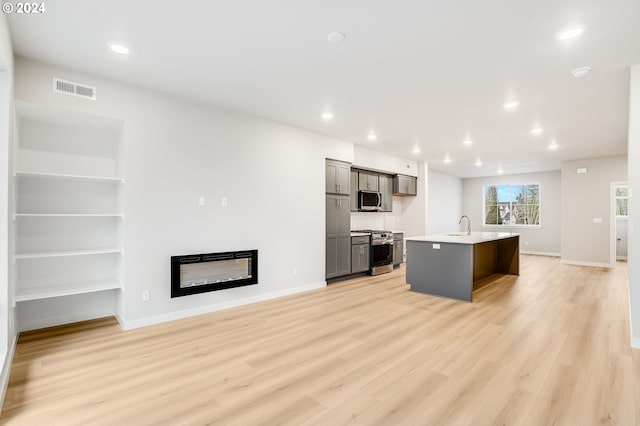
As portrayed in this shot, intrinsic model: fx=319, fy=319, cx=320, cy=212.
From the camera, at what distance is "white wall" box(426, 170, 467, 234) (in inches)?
402

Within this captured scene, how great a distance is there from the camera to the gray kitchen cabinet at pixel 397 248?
761cm

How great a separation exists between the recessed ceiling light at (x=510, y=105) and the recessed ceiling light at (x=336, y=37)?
2680 mm

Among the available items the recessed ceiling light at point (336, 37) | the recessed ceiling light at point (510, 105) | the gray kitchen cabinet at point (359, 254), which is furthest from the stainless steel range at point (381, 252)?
the recessed ceiling light at point (336, 37)

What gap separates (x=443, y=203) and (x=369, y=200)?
477cm

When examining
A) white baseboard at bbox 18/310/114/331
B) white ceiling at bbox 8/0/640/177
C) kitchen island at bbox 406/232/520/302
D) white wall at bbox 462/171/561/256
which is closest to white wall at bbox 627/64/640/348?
white ceiling at bbox 8/0/640/177

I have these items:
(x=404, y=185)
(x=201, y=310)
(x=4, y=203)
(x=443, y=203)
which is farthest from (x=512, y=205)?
(x=4, y=203)

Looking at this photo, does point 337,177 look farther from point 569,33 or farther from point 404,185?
point 569,33

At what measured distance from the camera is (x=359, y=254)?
6.46m

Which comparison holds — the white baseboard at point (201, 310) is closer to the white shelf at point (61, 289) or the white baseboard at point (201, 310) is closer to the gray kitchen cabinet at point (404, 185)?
the white shelf at point (61, 289)

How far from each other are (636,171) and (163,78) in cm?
490

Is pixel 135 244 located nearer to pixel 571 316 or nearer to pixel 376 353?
pixel 376 353

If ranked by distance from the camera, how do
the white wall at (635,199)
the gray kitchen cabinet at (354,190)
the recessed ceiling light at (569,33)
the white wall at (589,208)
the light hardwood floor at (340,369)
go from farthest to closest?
the white wall at (589,208)
the gray kitchen cabinet at (354,190)
the white wall at (635,199)
the recessed ceiling light at (569,33)
the light hardwood floor at (340,369)

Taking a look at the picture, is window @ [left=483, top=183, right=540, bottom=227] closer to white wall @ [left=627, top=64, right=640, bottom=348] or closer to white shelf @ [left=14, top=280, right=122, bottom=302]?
white wall @ [left=627, top=64, right=640, bottom=348]

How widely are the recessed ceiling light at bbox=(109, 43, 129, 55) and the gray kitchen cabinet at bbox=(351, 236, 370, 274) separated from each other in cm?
462
